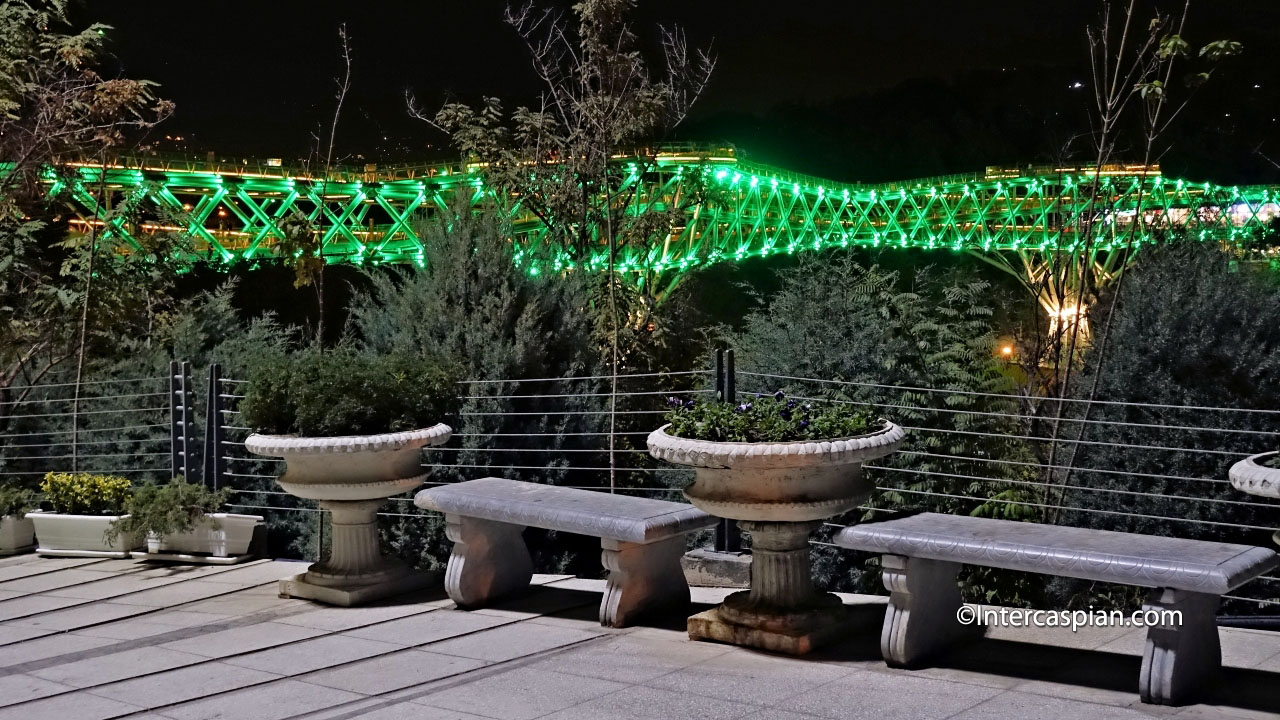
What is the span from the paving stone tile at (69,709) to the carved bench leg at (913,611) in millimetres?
3086

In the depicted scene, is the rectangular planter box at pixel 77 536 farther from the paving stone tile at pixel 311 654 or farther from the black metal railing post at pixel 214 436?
the paving stone tile at pixel 311 654

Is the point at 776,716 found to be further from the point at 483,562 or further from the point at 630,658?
the point at 483,562

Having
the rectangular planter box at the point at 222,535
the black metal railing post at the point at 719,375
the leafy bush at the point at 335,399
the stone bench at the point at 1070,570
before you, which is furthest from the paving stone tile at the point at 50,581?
the stone bench at the point at 1070,570

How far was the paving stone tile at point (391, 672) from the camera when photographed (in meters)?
5.08

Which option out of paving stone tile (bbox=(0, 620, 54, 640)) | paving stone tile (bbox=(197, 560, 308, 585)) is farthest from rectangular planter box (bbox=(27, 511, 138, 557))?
paving stone tile (bbox=(0, 620, 54, 640))

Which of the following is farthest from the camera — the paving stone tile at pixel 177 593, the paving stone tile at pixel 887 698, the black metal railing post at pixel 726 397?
the paving stone tile at pixel 177 593

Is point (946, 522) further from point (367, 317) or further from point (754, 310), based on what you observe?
point (367, 317)

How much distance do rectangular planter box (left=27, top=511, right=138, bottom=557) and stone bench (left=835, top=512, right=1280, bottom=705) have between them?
5.96m

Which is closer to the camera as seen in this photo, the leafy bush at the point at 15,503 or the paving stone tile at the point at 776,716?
A: the paving stone tile at the point at 776,716

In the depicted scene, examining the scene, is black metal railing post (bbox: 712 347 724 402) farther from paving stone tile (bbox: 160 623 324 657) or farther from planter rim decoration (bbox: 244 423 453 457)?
paving stone tile (bbox: 160 623 324 657)

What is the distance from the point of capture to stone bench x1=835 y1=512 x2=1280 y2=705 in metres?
4.25

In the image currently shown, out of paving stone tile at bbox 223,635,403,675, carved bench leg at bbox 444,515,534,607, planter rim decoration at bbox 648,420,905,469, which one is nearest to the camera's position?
planter rim decoration at bbox 648,420,905,469

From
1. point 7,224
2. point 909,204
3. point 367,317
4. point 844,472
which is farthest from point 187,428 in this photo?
point 909,204

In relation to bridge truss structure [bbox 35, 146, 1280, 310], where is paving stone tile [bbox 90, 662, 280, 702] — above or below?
below
